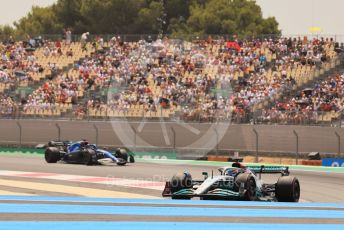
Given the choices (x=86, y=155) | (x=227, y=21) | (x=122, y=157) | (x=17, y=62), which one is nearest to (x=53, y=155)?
(x=86, y=155)

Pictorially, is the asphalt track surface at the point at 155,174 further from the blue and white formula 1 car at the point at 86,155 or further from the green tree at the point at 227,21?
the green tree at the point at 227,21

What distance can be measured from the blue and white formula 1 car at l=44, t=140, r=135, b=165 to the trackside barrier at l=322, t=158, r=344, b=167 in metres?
7.64

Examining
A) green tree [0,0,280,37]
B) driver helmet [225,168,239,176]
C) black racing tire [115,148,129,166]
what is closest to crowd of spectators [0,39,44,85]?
black racing tire [115,148,129,166]

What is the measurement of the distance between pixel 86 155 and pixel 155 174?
4.21 meters

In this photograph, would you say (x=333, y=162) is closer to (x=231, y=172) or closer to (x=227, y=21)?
(x=231, y=172)

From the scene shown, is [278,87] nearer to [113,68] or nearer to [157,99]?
[157,99]

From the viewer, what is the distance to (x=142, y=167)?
28625 mm

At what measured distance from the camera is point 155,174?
84.6 ft

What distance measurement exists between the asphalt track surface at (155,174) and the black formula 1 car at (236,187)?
53.3 inches

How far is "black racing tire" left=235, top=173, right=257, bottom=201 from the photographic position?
1708 cm

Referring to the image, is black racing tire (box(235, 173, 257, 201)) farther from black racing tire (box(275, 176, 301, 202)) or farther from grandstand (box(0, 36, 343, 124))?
grandstand (box(0, 36, 343, 124))

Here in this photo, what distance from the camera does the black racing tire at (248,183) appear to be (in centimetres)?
→ 1708

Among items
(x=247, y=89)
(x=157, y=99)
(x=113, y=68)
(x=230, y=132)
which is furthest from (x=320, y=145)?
(x=113, y=68)

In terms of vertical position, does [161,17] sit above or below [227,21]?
above
